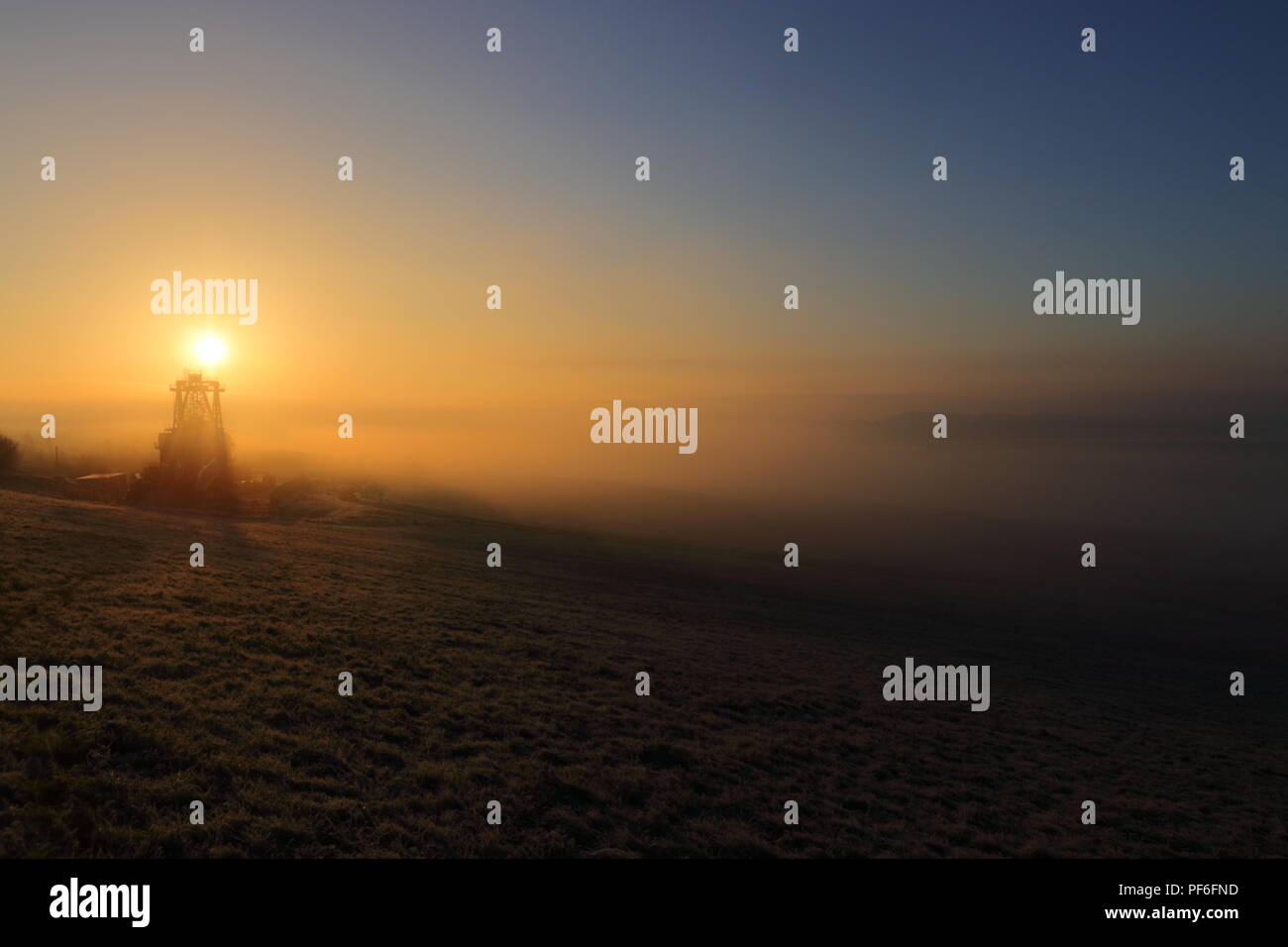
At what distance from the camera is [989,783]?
13.6 metres

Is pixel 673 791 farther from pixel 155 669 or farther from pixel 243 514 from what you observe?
pixel 243 514

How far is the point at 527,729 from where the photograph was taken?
1280 cm

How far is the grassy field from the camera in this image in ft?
29.0

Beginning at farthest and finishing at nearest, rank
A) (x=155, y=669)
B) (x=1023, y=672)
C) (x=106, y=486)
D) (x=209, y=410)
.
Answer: (x=209, y=410)
(x=106, y=486)
(x=1023, y=672)
(x=155, y=669)

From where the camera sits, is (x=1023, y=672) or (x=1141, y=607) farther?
(x=1141, y=607)

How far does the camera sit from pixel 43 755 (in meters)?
8.77

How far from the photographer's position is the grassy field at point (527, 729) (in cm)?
884

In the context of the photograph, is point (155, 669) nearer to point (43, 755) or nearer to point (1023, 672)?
point (43, 755)
